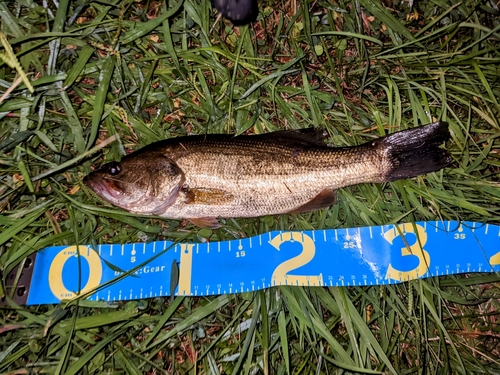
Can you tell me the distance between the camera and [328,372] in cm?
308

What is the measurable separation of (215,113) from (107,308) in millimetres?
1932

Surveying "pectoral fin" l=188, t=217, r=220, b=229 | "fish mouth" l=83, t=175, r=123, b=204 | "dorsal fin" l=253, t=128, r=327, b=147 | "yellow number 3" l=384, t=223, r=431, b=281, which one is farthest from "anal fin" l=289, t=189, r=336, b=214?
"fish mouth" l=83, t=175, r=123, b=204

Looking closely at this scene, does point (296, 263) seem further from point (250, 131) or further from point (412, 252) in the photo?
point (250, 131)

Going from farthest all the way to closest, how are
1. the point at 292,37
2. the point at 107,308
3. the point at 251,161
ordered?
1. the point at 292,37
2. the point at 107,308
3. the point at 251,161

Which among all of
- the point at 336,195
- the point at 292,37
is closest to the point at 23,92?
the point at 292,37

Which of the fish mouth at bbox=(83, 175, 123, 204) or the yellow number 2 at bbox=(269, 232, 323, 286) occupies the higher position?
the fish mouth at bbox=(83, 175, 123, 204)

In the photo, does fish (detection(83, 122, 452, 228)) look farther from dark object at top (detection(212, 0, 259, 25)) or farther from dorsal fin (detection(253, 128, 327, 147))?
dark object at top (detection(212, 0, 259, 25))

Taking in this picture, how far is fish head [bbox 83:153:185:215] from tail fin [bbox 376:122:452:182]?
5.60 feet

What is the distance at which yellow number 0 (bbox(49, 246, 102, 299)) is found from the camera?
301 cm

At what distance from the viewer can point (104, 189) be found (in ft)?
9.50

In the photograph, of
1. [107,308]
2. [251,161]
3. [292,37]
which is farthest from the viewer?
[292,37]

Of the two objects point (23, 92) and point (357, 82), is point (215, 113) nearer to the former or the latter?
point (357, 82)

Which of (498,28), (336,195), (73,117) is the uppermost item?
(498,28)

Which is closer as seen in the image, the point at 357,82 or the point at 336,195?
the point at 336,195
